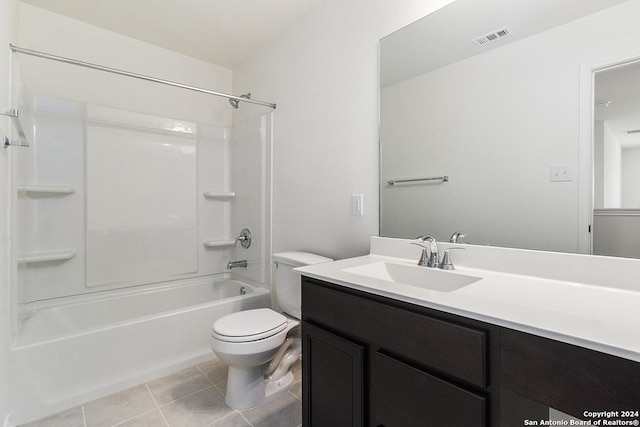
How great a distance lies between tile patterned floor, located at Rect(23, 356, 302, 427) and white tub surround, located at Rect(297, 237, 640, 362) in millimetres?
837

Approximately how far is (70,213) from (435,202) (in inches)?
94.5

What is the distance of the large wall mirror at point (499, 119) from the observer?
1.04 m

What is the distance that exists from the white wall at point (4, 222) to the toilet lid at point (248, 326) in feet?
2.94

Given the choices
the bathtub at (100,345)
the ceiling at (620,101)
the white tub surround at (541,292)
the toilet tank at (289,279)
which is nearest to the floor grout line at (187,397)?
the bathtub at (100,345)

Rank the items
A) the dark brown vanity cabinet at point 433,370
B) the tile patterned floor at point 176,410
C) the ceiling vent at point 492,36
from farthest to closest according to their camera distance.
A: the tile patterned floor at point 176,410
the ceiling vent at point 492,36
the dark brown vanity cabinet at point 433,370

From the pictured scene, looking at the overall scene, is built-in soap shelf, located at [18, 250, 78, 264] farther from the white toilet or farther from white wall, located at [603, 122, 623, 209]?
white wall, located at [603, 122, 623, 209]

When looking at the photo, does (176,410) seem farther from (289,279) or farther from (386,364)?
(386,364)

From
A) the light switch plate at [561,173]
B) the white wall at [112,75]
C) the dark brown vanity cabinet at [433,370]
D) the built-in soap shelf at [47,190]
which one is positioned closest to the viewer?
the dark brown vanity cabinet at [433,370]

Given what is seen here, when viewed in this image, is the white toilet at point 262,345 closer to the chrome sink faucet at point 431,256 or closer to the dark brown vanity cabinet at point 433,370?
the dark brown vanity cabinet at point 433,370

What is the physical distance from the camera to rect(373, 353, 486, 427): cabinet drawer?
748 millimetres

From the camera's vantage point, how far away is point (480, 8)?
4.27 ft

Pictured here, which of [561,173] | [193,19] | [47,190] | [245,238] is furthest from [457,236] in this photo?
[47,190]

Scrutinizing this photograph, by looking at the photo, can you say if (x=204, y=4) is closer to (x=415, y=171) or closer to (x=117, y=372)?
(x=415, y=171)

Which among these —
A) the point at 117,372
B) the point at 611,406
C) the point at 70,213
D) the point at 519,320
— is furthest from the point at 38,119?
the point at 611,406
